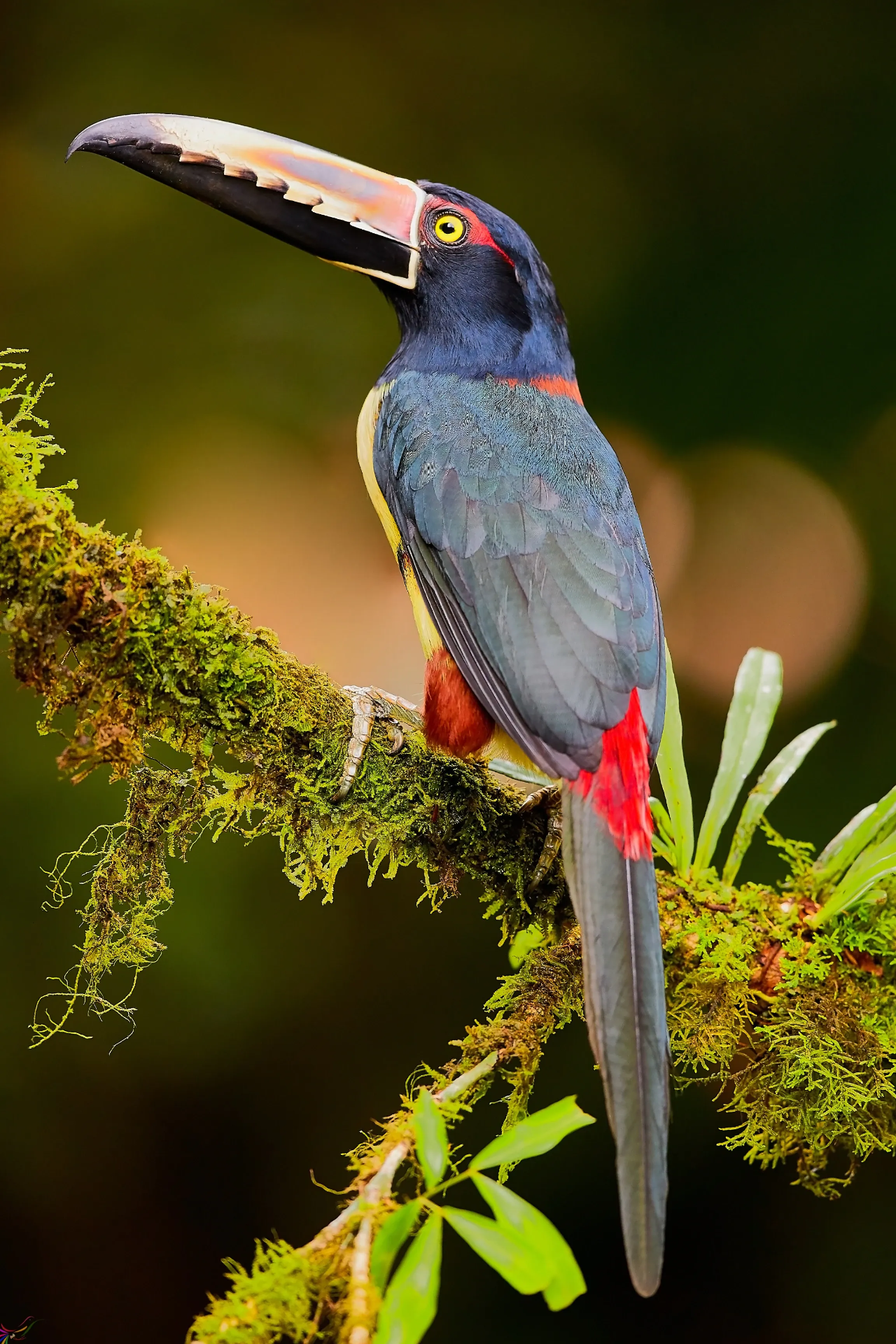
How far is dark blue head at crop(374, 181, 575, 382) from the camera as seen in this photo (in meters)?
2.39

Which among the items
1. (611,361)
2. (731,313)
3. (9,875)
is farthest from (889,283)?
(9,875)

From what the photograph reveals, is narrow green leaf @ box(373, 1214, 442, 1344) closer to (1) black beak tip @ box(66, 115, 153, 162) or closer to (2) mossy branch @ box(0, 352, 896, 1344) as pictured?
(2) mossy branch @ box(0, 352, 896, 1344)

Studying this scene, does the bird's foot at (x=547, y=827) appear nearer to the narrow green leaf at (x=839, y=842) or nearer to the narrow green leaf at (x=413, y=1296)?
the narrow green leaf at (x=839, y=842)

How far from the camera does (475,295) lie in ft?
7.89

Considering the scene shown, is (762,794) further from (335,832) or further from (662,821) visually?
(335,832)

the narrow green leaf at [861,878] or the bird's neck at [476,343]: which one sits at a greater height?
the bird's neck at [476,343]

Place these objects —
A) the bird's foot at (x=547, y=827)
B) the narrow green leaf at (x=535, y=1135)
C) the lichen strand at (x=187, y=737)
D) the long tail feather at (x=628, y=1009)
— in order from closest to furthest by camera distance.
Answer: the narrow green leaf at (x=535, y=1135)
the long tail feather at (x=628, y=1009)
the lichen strand at (x=187, y=737)
the bird's foot at (x=547, y=827)

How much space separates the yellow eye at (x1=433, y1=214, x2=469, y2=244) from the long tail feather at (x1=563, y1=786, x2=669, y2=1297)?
4.37 feet

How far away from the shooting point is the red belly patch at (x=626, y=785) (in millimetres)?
1606

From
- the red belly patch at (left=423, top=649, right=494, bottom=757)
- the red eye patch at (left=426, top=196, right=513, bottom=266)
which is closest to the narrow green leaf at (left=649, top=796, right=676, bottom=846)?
the red belly patch at (left=423, top=649, right=494, bottom=757)

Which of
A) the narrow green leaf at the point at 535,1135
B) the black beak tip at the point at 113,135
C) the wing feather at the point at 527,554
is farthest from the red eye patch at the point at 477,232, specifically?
the narrow green leaf at the point at 535,1135

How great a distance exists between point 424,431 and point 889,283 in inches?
84.5

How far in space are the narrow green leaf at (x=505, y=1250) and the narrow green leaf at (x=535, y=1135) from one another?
0.05m

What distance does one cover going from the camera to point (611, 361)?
3578 millimetres
